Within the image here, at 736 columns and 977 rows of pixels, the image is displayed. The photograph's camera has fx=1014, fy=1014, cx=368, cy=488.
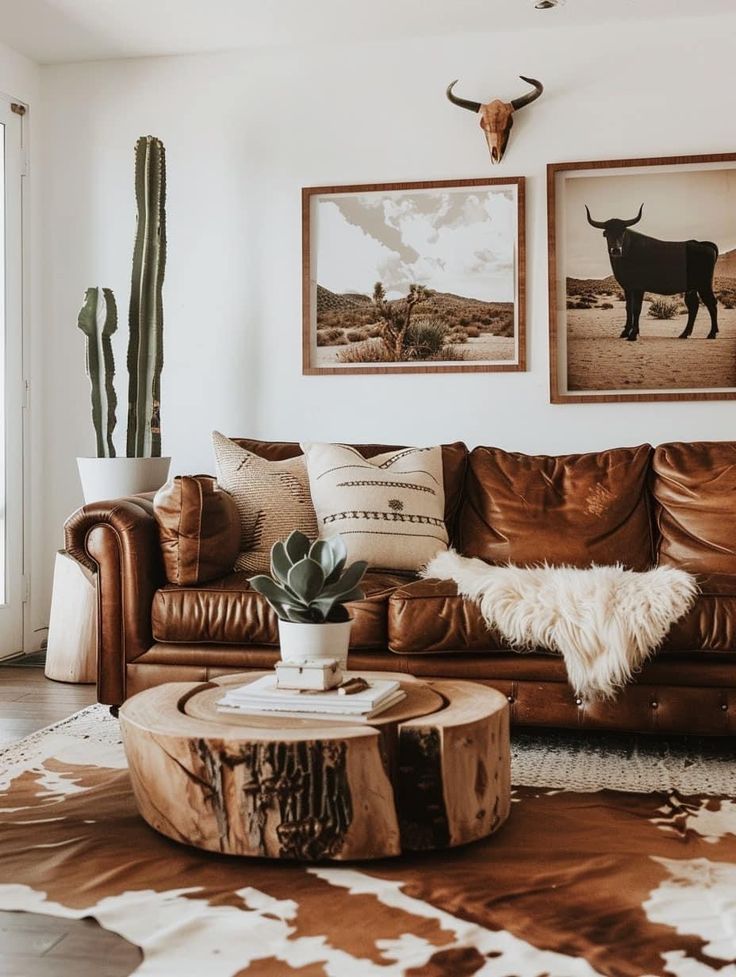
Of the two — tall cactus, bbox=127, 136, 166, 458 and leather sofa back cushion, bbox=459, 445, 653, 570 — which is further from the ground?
tall cactus, bbox=127, 136, 166, 458

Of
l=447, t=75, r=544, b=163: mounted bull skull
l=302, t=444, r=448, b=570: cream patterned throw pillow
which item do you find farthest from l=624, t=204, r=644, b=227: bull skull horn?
l=302, t=444, r=448, b=570: cream patterned throw pillow

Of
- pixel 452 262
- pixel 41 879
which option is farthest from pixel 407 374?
pixel 41 879

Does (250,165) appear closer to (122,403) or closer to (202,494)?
(122,403)

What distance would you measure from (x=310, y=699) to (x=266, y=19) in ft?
10.1

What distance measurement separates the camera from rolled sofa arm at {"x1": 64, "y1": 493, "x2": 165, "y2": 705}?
3096 mm

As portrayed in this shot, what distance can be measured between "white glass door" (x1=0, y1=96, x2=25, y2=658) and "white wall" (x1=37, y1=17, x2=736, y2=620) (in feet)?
0.58

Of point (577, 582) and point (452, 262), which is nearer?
point (577, 582)

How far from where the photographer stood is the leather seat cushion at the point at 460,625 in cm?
272

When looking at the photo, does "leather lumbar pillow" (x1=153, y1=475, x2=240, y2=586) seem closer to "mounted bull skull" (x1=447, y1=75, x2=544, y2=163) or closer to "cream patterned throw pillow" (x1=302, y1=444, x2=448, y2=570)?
"cream patterned throw pillow" (x1=302, y1=444, x2=448, y2=570)

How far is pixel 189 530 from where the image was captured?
10.2 feet

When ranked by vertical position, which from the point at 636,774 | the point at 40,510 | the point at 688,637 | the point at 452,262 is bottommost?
the point at 636,774

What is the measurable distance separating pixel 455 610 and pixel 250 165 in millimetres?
2467

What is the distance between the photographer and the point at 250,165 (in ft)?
14.5

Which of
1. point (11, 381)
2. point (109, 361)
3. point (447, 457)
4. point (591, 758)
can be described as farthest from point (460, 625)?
point (11, 381)
